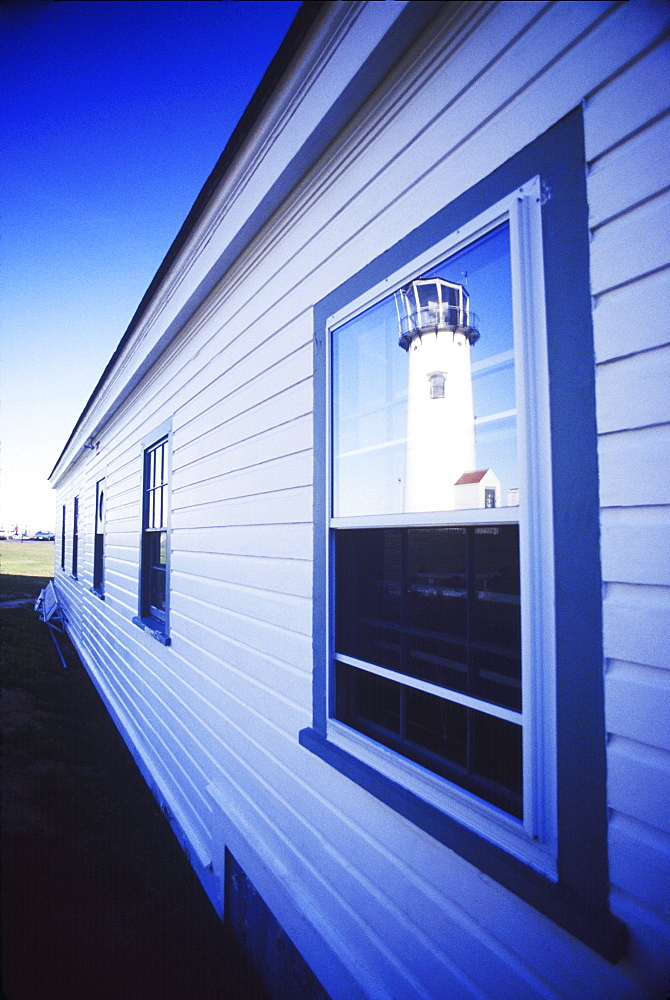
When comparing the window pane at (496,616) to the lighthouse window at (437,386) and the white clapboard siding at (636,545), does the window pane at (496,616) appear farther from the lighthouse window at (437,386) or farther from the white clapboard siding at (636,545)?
the lighthouse window at (437,386)

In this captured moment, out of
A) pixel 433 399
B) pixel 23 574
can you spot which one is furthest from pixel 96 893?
pixel 23 574

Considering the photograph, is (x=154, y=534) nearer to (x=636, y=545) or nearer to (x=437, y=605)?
(x=437, y=605)

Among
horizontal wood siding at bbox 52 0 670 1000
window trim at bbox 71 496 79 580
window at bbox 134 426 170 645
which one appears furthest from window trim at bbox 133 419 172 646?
window trim at bbox 71 496 79 580

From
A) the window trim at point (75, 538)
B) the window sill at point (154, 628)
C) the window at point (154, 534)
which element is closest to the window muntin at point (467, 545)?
the window sill at point (154, 628)

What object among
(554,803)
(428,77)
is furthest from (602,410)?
(428,77)

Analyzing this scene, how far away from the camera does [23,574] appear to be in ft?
88.7

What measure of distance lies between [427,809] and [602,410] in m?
1.25

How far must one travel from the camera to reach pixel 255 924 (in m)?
2.44

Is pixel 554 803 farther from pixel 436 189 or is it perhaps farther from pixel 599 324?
pixel 436 189

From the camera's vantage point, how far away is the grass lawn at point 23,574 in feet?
62.2

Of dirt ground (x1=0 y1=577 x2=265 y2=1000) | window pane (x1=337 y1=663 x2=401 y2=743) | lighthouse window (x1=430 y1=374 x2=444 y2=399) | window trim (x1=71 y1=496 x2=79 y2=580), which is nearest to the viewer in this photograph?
lighthouse window (x1=430 y1=374 x2=444 y2=399)

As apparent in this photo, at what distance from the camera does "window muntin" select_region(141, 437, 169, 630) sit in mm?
4745

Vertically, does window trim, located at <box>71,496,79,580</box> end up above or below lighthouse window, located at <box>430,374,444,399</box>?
below

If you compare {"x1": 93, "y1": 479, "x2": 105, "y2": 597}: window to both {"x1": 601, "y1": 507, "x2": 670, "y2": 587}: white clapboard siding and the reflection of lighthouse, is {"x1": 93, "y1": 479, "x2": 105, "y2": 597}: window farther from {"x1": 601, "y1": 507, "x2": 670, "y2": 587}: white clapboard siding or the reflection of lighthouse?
{"x1": 601, "y1": 507, "x2": 670, "y2": 587}: white clapboard siding
